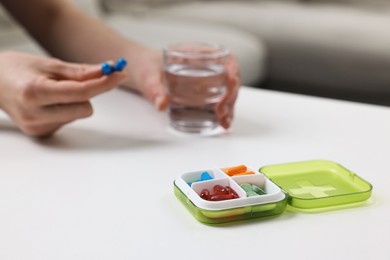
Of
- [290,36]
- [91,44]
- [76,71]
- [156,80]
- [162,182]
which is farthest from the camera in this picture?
[290,36]

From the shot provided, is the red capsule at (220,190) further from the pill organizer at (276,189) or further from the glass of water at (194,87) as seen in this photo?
the glass of water at (194,87)

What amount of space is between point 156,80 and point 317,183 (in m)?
0.34

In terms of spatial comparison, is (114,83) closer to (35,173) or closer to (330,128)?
(35,173)

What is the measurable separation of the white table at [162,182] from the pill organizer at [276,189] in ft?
0.04

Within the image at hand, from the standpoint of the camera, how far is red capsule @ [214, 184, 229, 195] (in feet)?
1.94

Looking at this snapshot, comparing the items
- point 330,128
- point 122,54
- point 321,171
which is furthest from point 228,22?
point 321,171

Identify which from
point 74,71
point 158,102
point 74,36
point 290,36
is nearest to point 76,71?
point 74,71

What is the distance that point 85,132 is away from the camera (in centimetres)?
81

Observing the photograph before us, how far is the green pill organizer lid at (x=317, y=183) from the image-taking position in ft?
1.95

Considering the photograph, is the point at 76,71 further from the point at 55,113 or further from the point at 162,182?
the point at 162,182

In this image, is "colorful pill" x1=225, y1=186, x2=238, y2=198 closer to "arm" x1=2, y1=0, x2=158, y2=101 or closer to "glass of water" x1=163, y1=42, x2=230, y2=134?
"glass of water" x1=163, y1=42, x2=230, y2=134

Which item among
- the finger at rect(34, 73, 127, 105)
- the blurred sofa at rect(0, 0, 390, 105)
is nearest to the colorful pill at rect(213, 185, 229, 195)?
the finger at rect(34, 73, 127, 105)

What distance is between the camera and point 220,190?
0.59 m

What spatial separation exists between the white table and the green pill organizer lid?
0.04 feet
